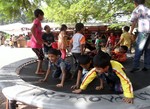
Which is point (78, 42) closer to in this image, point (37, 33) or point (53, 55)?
point (37, 33)

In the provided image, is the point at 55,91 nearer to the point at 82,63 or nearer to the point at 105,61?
the point at 82,63

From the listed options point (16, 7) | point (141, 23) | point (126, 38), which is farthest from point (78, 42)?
point (16, 7)

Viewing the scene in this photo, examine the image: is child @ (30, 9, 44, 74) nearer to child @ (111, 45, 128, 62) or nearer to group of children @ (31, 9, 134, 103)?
group of children @ (31, 9, 134, 103)

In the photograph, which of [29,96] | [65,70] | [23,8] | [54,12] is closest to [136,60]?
[65,70]

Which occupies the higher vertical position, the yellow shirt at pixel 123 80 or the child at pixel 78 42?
the child at pixel 78 42

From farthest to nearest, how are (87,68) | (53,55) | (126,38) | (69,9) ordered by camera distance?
(69,9)
(126,38)
(53,55)
(87,68)

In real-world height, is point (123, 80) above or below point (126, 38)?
below

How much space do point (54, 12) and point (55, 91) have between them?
15036mm

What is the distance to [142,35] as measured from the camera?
4148 mm

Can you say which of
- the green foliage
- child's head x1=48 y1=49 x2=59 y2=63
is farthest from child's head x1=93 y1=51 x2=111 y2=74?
the green foliage

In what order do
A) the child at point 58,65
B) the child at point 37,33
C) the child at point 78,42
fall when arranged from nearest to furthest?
1. the child at point 58,65
2. the child at point 37,33
3. the child at point 78,42

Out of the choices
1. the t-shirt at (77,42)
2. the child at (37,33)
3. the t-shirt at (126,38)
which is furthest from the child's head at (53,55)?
the t-shirt at (126,38)

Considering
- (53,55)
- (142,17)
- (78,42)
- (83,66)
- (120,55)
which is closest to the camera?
(83,66)

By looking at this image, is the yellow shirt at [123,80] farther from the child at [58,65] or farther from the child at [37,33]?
the child at [37,33]
